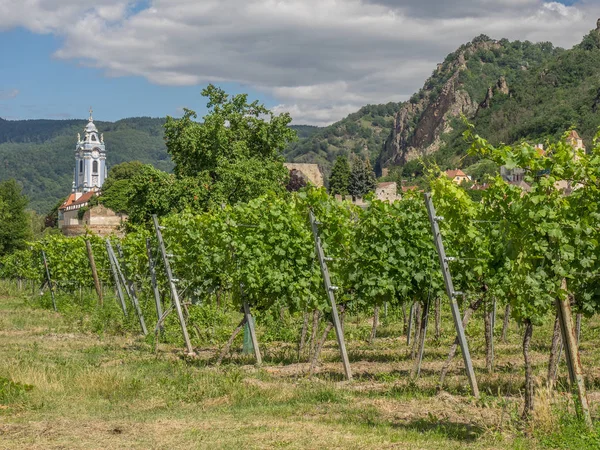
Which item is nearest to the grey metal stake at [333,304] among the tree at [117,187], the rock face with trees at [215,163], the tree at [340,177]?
the rock face with trees at [215,163]

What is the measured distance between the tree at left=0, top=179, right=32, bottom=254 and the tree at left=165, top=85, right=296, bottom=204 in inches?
903

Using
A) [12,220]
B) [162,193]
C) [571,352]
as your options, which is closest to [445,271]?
[571,352]

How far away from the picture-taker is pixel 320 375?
12477 millimetres

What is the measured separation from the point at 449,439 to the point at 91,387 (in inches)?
200

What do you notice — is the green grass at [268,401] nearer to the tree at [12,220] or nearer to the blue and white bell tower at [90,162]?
the tree at [12,220]

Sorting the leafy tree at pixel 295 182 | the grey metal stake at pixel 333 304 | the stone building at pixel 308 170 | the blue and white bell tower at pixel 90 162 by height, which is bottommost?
the grey metal stake at pixel 333 304

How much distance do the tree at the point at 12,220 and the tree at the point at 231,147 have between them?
22937 millimetres

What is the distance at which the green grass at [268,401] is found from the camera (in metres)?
7.72

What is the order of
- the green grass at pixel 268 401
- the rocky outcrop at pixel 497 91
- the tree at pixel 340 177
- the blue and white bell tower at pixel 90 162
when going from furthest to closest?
the blue and white bell tower at pixel 90 162, the rocky outcrop at pixel 497 91, the tree at pixel 340 177, the green grass at pixel 268 401

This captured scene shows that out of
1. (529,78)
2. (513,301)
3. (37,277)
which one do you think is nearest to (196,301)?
(513,301)

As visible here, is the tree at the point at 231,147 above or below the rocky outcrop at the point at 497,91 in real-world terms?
below

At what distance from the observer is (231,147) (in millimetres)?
38969

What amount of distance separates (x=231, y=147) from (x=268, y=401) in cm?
2954

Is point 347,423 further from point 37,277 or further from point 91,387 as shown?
point 37,277
